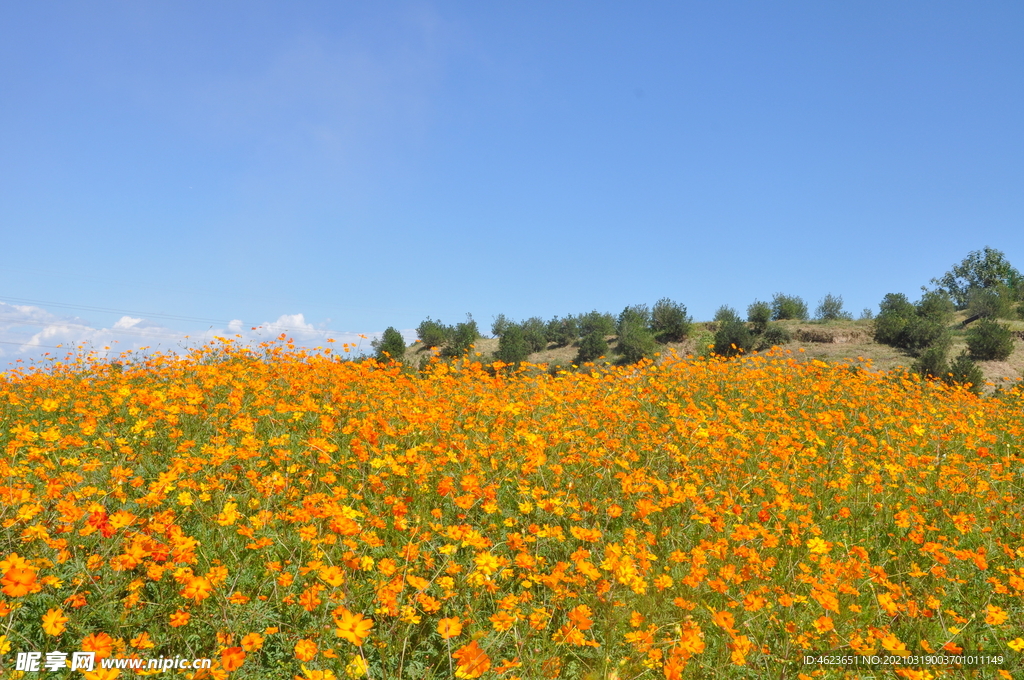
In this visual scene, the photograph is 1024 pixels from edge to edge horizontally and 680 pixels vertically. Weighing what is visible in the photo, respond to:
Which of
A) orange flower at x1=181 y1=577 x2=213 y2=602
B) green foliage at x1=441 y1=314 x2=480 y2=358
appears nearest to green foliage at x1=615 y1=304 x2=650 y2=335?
green foliage at x1=441 y1=314 x2=480 y2=358

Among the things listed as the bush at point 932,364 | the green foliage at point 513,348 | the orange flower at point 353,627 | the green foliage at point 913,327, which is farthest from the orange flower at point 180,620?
the green foliage at point 913,327

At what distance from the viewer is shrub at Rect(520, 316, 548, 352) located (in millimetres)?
26766

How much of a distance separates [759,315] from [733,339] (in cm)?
243

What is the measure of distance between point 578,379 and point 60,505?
6.01m

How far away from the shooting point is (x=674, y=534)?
3.64 metres

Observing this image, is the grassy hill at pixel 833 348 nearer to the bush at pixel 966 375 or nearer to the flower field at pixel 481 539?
the bush at pixel 966 375

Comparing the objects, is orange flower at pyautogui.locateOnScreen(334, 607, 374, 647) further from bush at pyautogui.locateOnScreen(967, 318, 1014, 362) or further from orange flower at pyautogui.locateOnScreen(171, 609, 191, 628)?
bush at pyautogui.locateOnScreen(967, 318, 1014, 362)

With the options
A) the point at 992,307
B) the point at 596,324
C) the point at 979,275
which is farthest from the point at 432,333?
the point at 979,275

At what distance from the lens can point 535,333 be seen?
1076 inches

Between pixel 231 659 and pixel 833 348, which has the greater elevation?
pixel 833 348

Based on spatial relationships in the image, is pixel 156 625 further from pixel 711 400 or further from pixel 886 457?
pixel 711 400

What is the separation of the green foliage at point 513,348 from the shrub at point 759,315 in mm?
9652

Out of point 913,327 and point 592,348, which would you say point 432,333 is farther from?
point 913,327

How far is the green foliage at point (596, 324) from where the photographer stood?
87.3ft
